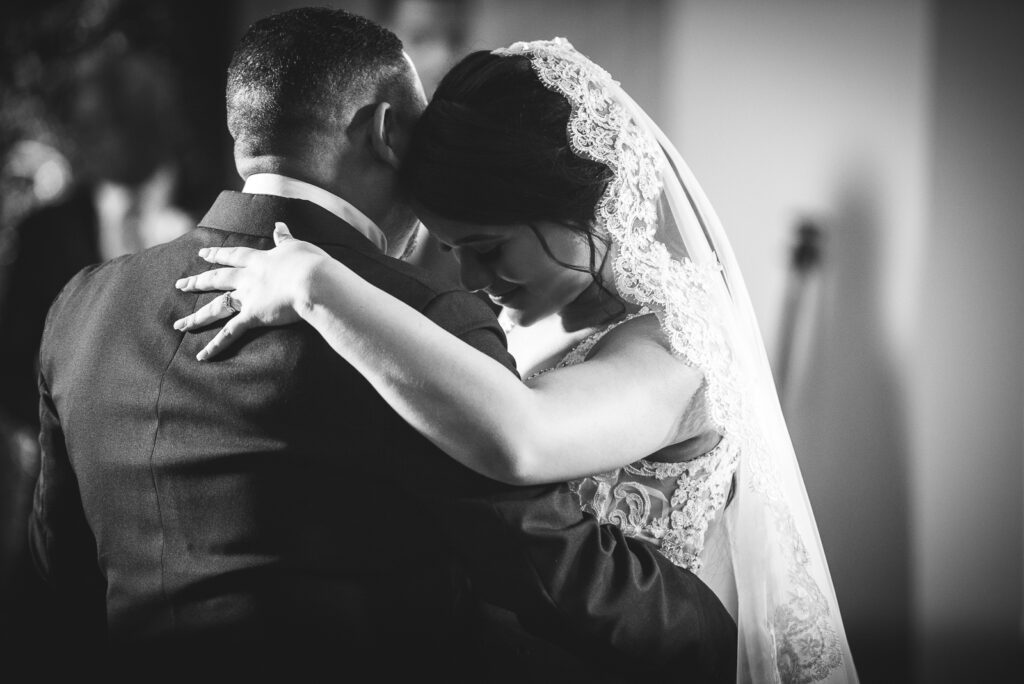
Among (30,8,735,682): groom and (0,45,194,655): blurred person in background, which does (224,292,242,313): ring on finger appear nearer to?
A: (30,8,735,682): groom

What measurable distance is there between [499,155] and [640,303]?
0.32m

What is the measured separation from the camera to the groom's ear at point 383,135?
1.46m

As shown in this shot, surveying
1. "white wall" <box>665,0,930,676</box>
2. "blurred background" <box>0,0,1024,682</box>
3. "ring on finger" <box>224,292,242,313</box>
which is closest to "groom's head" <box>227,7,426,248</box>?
"ring on finger" <box>224,292,242,313</box>

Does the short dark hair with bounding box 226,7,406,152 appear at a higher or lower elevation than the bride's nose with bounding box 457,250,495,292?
higher

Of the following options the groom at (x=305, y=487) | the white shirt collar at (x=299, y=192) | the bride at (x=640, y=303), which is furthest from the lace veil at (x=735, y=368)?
the white shirt collar at (x=299, y=192)

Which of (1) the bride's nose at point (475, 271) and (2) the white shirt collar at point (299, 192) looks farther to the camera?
(1) the bride's nose at point (475, 271)

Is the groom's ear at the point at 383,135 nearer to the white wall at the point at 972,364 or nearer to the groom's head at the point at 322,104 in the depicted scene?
the groom's head at the point at 322,104

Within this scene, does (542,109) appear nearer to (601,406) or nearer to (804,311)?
(601,406)

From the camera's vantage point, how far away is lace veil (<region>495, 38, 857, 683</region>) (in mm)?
1540

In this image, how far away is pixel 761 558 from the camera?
160 cm

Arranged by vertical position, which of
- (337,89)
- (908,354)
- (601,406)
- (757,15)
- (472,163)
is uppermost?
(757,15)

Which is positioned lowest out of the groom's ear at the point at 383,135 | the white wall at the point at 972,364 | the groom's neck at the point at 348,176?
the white wall at the point at 972,364

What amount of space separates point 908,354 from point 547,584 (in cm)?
231

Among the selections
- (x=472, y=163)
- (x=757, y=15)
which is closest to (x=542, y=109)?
(x=472, y=163)
